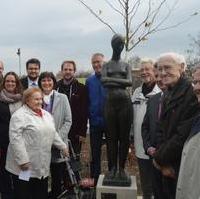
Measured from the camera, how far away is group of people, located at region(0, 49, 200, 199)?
399 cm

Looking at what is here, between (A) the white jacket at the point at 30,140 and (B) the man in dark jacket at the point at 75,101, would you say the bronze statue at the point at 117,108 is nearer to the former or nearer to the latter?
(A) the white jacket at the point at 30,140

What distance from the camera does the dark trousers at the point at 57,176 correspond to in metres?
6.13

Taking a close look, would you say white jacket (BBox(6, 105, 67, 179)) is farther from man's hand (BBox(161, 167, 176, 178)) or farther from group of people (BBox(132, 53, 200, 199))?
man's hand (BBox(161, 167, 176, 178))

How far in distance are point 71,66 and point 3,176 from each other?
1778 mm

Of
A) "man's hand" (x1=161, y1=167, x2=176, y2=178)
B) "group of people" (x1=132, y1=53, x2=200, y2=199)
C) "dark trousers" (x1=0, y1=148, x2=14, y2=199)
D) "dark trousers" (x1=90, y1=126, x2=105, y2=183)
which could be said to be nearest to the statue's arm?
"group of people" (x1=132, y1=53, x2=200, y2=199)

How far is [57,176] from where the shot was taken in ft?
20.3

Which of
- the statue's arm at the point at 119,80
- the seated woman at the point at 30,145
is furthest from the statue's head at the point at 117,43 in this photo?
the seated woman at the point at 30,145

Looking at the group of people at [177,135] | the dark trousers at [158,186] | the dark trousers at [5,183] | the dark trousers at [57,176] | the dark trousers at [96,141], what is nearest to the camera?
the group of people at [177,135]

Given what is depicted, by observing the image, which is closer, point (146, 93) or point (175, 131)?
point (175, 131)

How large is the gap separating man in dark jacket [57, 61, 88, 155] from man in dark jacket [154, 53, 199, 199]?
241 centimetres

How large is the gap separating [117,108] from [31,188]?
1508 mm

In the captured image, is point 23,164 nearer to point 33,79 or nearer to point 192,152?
point 33,79

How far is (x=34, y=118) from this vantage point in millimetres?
5312

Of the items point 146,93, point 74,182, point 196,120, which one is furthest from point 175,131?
point 74,182
